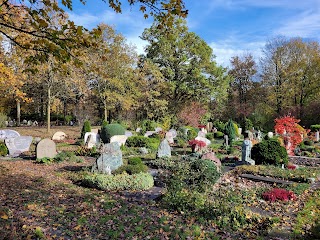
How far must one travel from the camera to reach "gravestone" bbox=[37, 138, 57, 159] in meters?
14.7

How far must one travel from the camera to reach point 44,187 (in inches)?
364

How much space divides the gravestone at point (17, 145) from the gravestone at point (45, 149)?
2897mm

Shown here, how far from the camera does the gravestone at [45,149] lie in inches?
579

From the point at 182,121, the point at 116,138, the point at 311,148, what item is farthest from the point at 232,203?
the point at 182,121

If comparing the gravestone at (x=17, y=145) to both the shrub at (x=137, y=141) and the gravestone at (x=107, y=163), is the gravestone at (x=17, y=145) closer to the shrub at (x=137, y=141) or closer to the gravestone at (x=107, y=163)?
the shrub at (x=137, y=141)

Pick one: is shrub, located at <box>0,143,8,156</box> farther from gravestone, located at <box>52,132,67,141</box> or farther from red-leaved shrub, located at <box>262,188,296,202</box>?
red-leaved shrub, located at <box>262,188,296,202</box>

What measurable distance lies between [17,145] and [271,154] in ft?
46.5

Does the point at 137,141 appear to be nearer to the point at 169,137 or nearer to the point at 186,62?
the point at 169,137

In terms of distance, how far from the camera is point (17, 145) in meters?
17.6

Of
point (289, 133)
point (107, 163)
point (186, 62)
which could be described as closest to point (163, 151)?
point (107, 163)

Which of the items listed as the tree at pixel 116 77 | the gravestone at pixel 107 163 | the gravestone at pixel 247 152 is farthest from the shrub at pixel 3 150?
the tree at pixel 116 77

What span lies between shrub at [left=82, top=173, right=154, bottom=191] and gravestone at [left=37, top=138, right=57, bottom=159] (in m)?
5.69

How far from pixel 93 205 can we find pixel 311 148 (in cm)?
1781

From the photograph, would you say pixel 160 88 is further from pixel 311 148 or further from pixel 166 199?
pixel 166 199
